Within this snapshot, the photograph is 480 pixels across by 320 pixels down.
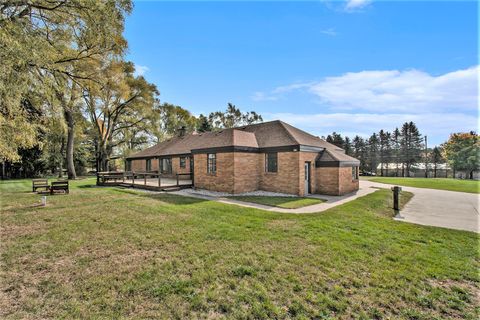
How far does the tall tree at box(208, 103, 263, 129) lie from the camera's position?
61.9 metres

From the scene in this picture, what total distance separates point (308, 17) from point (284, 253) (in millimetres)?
9314

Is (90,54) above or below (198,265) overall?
above

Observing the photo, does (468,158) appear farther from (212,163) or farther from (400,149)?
(212,163)

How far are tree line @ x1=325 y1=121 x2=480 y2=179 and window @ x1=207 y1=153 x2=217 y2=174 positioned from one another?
4314 centimetres

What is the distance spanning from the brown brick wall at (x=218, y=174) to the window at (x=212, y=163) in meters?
0.25

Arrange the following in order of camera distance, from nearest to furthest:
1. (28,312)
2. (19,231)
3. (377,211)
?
(28,312), (19,231), (377,211)

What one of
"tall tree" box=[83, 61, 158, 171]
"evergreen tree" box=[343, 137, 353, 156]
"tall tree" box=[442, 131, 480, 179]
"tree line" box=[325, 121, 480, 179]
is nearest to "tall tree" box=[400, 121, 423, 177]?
"tree line" box=[325, 121, 480, 179]

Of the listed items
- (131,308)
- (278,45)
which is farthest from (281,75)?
(131,308)

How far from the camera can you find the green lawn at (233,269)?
340 centimetres

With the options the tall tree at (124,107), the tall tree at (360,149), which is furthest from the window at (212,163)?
the tall tree at (360,149)

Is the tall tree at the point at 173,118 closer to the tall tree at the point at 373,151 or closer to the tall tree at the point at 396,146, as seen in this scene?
the tall tree at the point at 373,151

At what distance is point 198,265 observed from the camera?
4652 mm

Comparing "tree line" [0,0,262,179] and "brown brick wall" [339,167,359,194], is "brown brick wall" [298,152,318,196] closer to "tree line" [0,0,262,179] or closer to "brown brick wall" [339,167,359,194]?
"brown brick wall" [339,167,359,194]

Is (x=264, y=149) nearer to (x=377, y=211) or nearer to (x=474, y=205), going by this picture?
(x=377, y=211)
